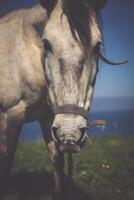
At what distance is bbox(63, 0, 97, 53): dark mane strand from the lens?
1.23 metres

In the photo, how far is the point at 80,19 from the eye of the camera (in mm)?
1248

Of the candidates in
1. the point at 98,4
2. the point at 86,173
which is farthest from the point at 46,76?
the point at 86,173

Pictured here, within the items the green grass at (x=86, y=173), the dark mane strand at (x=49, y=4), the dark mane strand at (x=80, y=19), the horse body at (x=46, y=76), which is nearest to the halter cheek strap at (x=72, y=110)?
the horse body at (x=46, y=76)

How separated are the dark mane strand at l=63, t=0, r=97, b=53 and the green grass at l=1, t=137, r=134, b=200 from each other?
0.67m

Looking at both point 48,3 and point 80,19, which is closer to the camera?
point 80,19

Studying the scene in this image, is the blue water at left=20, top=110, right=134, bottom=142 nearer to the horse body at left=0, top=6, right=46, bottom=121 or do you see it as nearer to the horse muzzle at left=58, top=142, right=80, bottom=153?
the horse body at left=0, top=6, right=46, bottom=121

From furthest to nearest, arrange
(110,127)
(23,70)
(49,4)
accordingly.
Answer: (110,127) → (23,70) → (49,4)

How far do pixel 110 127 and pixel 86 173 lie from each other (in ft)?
0.88

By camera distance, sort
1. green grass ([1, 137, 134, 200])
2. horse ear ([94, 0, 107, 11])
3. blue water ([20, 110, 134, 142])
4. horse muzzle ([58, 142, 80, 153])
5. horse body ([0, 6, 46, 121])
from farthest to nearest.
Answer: blue water ([20, 110, 134, 142]), green grass ([1, 137, 134, 200]), horse body ([0, 6, 46, 121]), horse ear ([94, 0, 107, 11]), horse muzzle ([58, 142, 80, 153])

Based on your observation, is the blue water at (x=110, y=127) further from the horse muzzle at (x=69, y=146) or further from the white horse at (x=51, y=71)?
the horse muzzle at (x=69, y=146)

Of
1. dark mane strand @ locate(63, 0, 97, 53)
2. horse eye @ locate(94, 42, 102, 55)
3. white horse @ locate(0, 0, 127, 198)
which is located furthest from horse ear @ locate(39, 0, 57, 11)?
horse eye @ locate(94, 42, 102, 55)

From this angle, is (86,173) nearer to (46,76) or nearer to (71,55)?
(46,76)

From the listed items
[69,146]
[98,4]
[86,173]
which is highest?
[98,4]

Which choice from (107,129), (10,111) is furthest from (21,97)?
(107,129)
